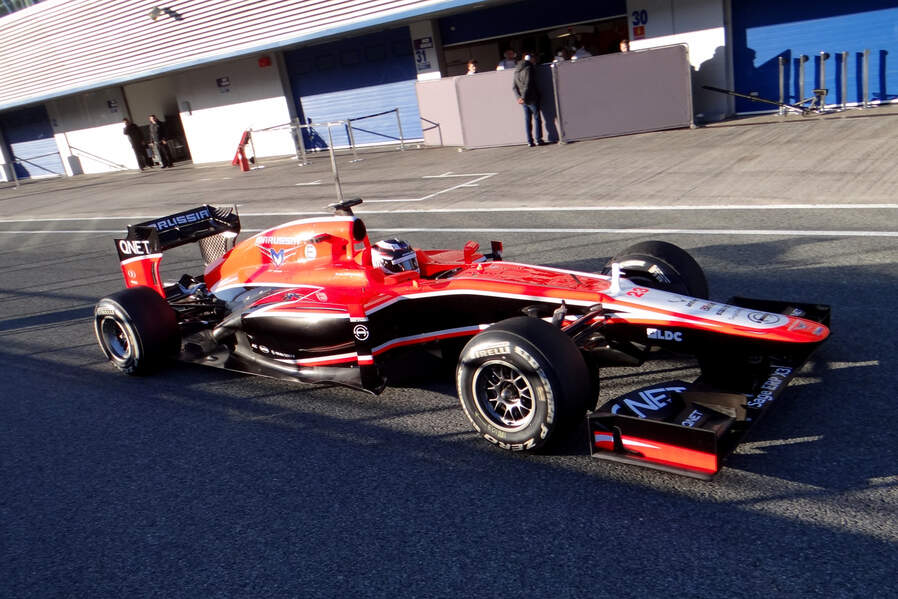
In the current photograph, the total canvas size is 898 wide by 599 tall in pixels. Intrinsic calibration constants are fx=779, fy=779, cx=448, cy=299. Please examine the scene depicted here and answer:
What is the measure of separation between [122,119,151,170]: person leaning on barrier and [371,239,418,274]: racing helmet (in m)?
27.2

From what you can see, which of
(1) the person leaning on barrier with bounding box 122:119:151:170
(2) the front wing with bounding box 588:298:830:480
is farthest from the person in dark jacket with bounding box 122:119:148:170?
(2) the front wing with bounding box 588:298:830:480

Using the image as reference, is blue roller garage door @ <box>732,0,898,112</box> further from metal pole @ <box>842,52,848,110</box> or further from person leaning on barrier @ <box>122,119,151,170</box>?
person leaning on barrier @ <box>122,119,151,170</box>

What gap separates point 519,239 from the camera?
9.44 meters

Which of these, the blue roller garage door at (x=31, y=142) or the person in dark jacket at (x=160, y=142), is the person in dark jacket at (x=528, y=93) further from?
the blue roller garage door at (x=31, y=142)

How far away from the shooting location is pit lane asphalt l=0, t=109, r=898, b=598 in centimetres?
339

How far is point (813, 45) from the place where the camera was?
15.7 meters

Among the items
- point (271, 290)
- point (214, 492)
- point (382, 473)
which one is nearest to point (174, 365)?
point (271, 290)

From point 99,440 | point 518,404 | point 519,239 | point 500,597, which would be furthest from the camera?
point 519,239

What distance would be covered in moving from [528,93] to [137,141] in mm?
19230

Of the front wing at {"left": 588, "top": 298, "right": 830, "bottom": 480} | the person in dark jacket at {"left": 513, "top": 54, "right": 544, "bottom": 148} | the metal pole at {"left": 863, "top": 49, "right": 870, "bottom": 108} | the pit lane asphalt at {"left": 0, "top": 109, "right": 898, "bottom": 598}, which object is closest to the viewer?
the pit lane asphalt at {"left": 0, "top": 109, "right": 898, "bottom": 598}

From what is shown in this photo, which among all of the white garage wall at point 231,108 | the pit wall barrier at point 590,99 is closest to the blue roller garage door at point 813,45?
the pit wall barrier at point 590,99

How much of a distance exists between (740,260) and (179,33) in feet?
76.7

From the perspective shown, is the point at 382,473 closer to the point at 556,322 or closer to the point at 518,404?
the point at 518,404

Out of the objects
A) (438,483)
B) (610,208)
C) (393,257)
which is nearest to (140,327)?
(393,257)
